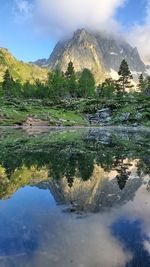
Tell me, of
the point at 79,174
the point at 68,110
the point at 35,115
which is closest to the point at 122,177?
the point at 79,174

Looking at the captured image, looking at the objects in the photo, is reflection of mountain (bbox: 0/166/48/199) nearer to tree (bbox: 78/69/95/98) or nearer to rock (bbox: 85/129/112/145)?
rock (bbox: 85/129/112/145)

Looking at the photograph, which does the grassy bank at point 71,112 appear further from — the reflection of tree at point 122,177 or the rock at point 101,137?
the reflection of tree at point 122,177

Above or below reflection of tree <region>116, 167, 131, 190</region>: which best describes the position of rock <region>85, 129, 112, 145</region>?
below

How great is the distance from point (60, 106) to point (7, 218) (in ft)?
362

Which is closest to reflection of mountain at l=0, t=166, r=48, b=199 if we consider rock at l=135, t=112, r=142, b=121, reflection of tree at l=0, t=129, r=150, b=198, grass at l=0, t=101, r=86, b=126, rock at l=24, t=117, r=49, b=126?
reflection of tree at l=0, t=129, r=150, b=198

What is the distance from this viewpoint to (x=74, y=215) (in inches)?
508

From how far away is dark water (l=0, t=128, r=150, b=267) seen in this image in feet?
30.1

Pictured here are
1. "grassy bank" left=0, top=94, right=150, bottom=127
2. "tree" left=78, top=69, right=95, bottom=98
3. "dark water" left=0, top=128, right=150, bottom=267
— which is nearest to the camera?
"dark water" left=0, top=128, right=150, bottom=267

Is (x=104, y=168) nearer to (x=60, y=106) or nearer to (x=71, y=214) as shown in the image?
(x=71, y=214)

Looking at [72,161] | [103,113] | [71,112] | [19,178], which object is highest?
[19,178]

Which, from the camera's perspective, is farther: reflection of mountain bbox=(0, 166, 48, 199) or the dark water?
reflection of mountain bbox=(0, 166, 48, 199)

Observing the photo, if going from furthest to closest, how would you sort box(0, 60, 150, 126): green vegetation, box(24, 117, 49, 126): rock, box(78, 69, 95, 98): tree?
box(78, 69, 95, 98): tree, box(0, 60, 150, 126): green vegetation, box(24, 117, 49, 126): rock

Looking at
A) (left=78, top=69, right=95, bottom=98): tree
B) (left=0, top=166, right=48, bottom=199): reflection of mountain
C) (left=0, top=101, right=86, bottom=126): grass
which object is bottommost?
(left=0, top=101, right=86, bottom=126): grass

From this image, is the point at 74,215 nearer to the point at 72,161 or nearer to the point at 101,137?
the point at 72,161
